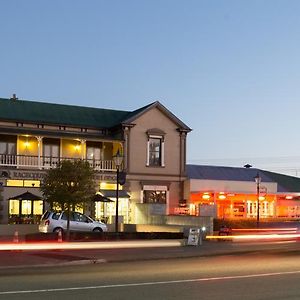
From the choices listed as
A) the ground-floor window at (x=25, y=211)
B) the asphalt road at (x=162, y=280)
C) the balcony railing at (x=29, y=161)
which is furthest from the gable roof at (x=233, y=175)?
the asphalt road at (x=162, y=280)

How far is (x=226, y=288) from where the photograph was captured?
42.1 feet

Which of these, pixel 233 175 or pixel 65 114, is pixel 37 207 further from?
pixel 233 175

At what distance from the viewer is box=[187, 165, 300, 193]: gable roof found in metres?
49.7

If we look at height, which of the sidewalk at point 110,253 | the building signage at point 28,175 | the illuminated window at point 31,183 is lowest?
the sidewalk at point 110,253

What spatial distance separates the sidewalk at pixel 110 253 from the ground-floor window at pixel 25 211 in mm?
13512

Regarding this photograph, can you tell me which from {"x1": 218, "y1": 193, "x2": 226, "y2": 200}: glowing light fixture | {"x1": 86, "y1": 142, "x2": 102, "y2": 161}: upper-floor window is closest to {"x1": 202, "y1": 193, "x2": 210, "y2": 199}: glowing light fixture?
{"x1": 218, "y1": 193, "x2": 226, "y2": 200}: glowing light fixture

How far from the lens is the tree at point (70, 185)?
104 feet

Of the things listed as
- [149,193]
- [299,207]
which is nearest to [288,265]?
[149,193]

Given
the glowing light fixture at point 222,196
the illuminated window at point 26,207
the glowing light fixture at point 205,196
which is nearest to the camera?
the illuminated window at point 26,207

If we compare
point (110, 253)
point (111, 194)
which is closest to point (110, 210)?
point (111, 194)

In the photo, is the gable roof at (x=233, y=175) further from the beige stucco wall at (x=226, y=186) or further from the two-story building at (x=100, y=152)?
the two-story building at (x=100, y=152)

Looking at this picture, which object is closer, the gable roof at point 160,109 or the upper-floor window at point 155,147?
the gable roof at point 160,109

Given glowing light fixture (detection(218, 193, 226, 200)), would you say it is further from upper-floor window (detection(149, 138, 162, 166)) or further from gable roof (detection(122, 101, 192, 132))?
upper-floor window (detection(149, 138, 162, 166))

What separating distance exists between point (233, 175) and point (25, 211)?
19105 mm
